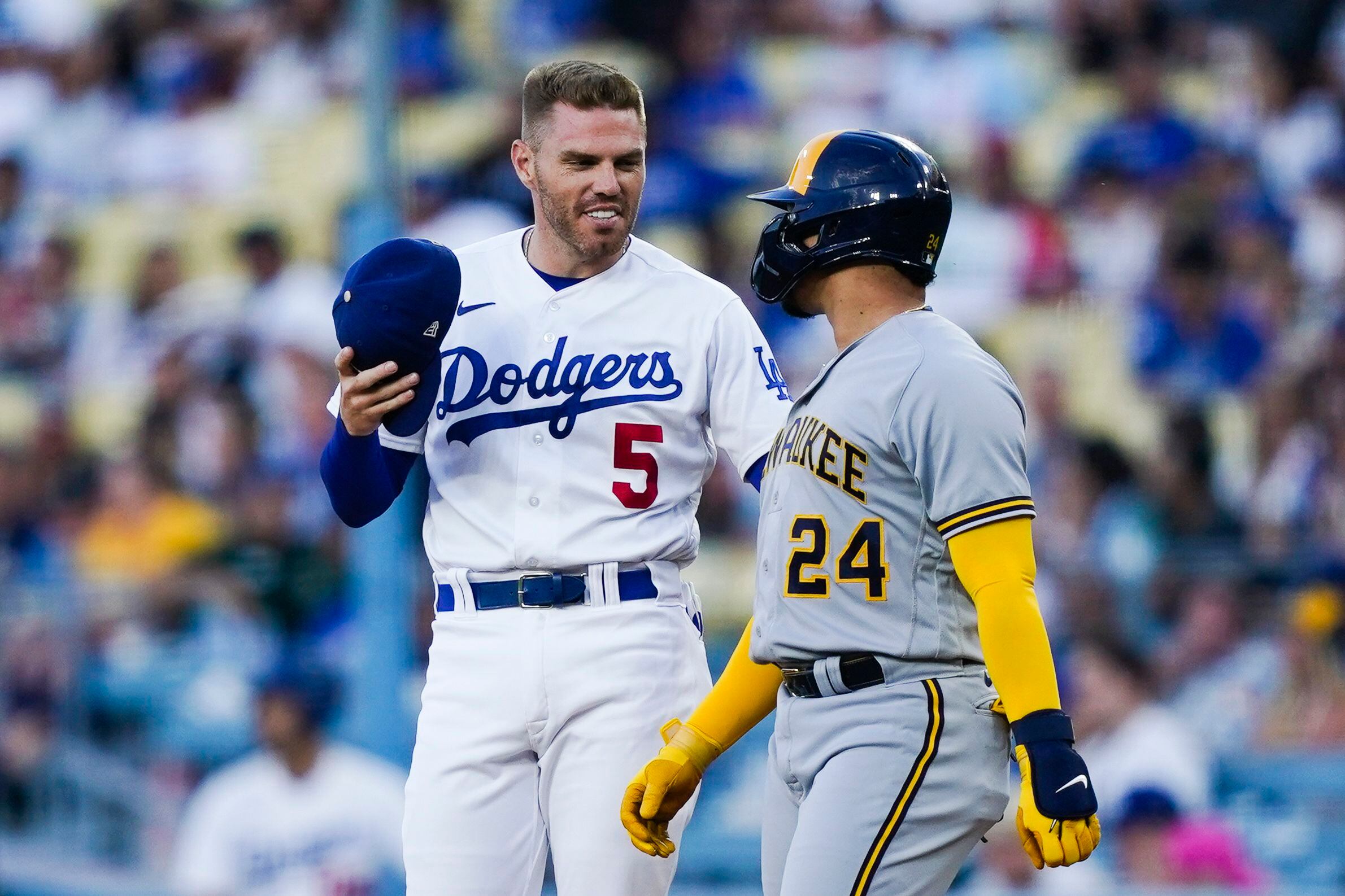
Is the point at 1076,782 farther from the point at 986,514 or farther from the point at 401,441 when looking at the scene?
the point at 401,441

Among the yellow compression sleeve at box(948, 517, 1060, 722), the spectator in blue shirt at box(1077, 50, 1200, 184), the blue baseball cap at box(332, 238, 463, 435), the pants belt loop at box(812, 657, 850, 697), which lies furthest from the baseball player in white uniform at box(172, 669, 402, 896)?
the spectator in blue shirt at box(1077, 50, 1200, 184)

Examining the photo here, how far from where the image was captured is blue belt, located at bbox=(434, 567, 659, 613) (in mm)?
3342

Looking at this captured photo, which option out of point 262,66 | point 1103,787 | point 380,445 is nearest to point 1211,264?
point 1103,787

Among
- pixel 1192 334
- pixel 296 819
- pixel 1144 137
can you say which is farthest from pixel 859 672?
pixel 1144 137

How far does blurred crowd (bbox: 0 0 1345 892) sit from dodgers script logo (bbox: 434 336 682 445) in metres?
3.38

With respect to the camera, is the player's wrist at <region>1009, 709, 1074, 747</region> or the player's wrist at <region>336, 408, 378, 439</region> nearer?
the player's wrist at <region>1009, 709, 1074, 747</region>

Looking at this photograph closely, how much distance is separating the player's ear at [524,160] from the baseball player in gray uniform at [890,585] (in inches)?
24.0

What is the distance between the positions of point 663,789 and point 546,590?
0.44 meters

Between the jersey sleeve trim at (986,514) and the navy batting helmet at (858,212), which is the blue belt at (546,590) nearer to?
the navy batting helmet at (858,212)

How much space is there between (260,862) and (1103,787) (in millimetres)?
3022

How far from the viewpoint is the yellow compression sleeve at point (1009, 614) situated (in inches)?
108

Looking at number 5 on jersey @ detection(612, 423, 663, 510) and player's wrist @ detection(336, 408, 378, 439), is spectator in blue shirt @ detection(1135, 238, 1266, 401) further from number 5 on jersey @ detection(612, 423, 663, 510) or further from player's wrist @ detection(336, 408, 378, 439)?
player's wrist @ detection(336, 408, 378, 439)

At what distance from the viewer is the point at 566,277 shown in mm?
3533

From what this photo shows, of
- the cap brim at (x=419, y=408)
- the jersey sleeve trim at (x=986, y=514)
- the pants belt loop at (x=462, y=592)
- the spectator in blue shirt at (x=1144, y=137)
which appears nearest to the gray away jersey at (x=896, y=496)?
Answer: the jersey sleeve trim at (x=986, y=514)
